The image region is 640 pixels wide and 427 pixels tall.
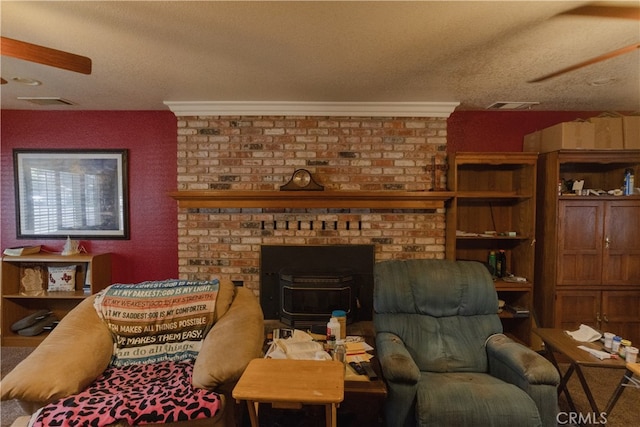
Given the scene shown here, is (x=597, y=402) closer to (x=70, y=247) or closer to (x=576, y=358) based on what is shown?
(x=576, y=358)

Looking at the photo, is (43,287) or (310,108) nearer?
(310,108)

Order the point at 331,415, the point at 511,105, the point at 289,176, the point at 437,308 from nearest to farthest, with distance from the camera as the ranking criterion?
the point at 331,415 < the point at 437,308 < the point at 511,105 < the point at 289,176

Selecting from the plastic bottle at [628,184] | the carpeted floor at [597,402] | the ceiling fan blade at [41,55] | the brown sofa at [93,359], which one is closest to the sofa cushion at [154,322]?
the brown sofa at [93,359]

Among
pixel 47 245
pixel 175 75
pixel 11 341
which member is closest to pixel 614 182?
pixel 175 75

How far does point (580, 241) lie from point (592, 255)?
0.17 meters

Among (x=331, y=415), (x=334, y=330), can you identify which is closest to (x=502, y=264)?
(x=334, y=330)

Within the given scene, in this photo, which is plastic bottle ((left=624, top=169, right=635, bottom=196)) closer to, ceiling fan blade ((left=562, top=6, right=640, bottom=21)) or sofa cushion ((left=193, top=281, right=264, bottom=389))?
ceiling fan blade ((left=562, top=6, right=640, bottom=21))

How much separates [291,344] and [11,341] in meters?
3.07

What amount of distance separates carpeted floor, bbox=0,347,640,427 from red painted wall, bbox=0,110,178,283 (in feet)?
4.21

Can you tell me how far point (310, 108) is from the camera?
332cm

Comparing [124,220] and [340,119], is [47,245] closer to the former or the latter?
[124,220]

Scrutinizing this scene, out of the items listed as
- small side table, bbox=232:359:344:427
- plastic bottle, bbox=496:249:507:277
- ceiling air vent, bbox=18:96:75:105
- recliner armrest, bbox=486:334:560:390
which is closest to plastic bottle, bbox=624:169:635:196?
plastic bottle, bbox=496:249:507:277

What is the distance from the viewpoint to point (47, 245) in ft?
12.0

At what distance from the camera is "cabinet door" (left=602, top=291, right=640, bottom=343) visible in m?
3.16
